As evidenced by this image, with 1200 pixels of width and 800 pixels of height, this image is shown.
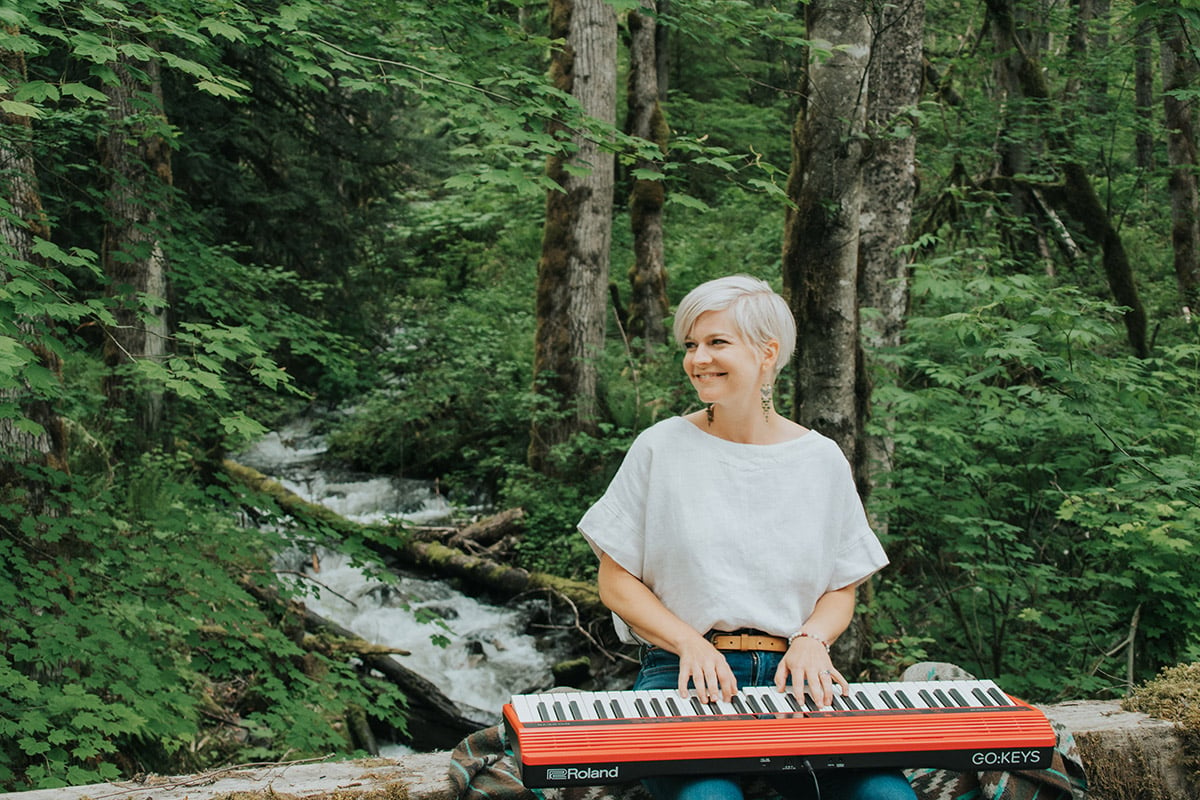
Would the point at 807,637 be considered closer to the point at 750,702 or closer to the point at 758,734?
the point at 750,702

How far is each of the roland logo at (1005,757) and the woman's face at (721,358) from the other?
39.8 inches

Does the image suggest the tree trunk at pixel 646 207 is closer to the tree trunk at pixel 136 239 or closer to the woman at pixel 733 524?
the tree trunk at pixel 136 239

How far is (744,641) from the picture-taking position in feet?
7.93

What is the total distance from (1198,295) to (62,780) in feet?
29.4

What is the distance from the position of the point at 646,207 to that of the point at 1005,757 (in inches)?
425

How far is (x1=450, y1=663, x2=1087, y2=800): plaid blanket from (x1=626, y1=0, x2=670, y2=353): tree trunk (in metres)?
9.42

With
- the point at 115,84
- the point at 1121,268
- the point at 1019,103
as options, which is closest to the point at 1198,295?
the point at 1121,268

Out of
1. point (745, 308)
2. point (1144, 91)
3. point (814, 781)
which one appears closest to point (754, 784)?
point (814, 781)

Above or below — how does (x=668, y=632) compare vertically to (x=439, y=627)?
above

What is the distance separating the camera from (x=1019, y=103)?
27.1 ft

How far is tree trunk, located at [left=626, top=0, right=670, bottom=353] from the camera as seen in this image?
473 inches

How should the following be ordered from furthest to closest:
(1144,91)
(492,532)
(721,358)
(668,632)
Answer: (1144,91) < (492,532) < (721,358) < (668,632)

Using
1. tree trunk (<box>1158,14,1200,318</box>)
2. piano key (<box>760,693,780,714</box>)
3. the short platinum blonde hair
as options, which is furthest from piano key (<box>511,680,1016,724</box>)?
tree trunk (<box>1158,14,1200,318</box>)

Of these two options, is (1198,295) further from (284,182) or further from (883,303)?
(284,182)
